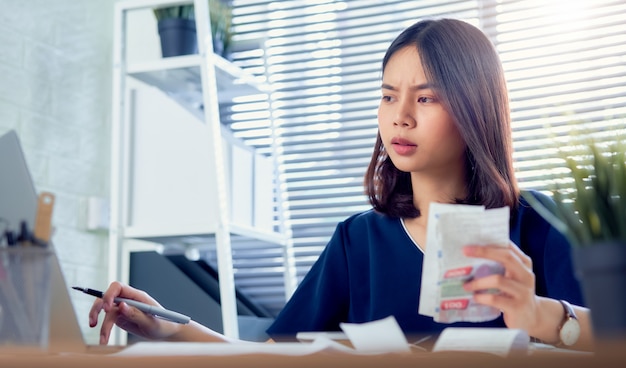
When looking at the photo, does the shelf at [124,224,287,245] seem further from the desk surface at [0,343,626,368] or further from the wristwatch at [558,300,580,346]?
the desk surface at [0,343,626,368]

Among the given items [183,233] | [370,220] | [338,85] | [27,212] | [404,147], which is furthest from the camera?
[338,85]

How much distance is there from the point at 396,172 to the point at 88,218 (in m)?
1.31

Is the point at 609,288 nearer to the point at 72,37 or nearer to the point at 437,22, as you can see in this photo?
the point at 437,22

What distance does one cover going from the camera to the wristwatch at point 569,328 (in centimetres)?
108

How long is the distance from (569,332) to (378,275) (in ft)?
1.84

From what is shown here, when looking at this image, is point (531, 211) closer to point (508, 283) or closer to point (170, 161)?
point (508, 283)

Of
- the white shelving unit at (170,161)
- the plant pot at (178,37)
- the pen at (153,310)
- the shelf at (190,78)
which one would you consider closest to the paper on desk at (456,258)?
the pen at (153,310)

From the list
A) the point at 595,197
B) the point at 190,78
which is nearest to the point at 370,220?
the point at 595,197

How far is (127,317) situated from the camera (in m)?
1.26

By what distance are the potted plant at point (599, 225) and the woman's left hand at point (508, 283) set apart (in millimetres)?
145

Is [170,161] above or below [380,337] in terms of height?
above

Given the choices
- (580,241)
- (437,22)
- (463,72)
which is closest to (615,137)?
(580,241)

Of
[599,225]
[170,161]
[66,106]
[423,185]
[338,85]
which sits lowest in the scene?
[599,225]

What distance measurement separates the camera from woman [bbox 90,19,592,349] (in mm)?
1560
